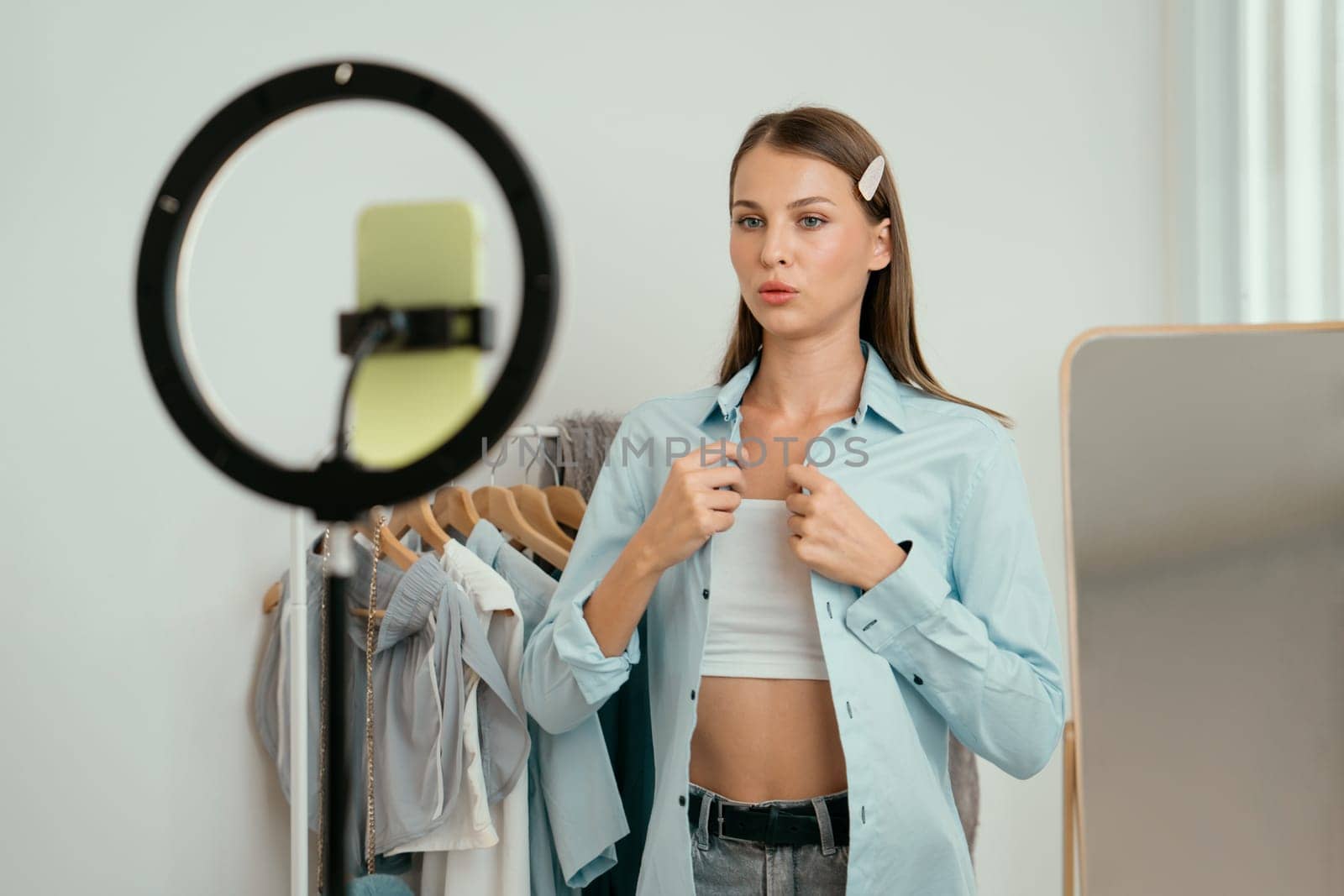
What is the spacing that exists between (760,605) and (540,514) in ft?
1.43

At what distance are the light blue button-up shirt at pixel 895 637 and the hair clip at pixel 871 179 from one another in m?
0.19

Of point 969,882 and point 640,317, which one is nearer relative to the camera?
point 969,882

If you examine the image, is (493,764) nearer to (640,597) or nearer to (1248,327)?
(640,597)

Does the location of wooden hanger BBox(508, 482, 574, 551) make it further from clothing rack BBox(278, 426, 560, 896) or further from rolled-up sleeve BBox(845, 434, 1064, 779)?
rolled-up sleeve BBox(845, 434, 1064, 779)

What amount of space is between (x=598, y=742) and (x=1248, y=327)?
1075 mm

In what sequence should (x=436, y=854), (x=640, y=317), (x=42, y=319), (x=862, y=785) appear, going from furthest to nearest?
(x=640, y=317), (x=436, y=854), (x=42, y=319), (x=862, y=785)

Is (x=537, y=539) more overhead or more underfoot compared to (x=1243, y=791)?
more overhead

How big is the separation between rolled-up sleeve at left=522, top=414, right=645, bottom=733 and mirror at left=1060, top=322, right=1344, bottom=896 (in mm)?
708

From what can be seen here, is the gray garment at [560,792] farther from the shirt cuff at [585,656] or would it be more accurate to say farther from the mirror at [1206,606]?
the mirror at [1206,606]

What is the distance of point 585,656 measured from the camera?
1250mm

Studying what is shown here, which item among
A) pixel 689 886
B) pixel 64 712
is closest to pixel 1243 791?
pixel 689 886

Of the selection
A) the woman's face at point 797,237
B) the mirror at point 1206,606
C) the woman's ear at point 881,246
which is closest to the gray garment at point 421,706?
the woman's face at point 797,237

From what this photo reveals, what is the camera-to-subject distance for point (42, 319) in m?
1.34

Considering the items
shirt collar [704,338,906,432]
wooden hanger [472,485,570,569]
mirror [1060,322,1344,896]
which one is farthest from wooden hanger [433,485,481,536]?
mirror [1060,322,1344,896]
